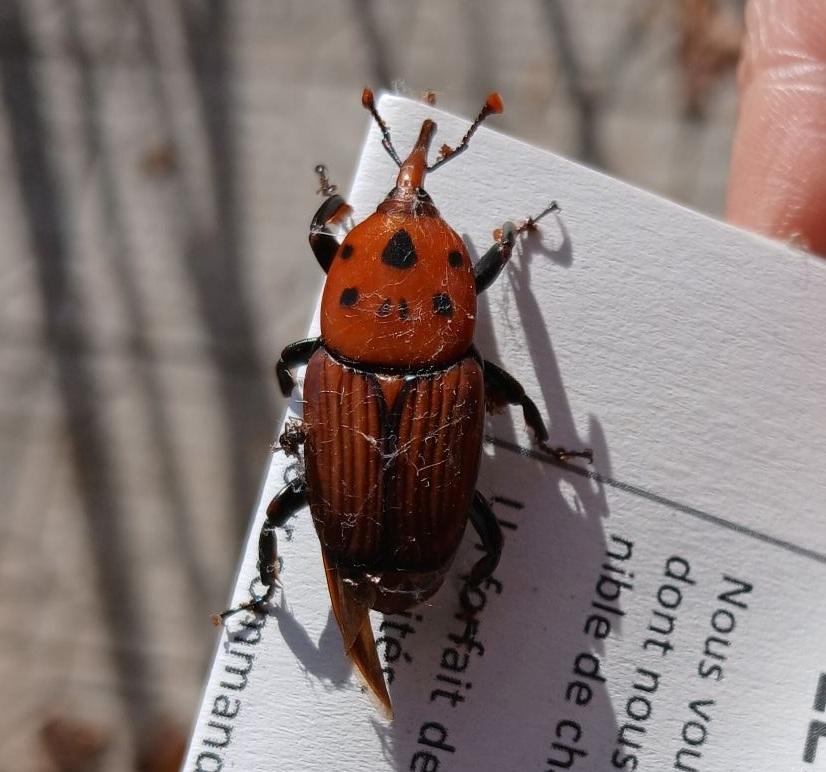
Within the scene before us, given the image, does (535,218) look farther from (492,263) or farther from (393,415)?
(393,415)

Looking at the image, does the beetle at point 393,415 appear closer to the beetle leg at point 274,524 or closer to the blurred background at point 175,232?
the beetle leg at point 274,524

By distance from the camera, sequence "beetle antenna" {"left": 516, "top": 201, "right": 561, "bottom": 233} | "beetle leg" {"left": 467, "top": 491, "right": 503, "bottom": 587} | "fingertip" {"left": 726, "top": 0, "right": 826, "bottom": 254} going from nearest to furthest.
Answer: "beetle leg" {"left": 467, "top": 491, "right": 503, "bottom": 587}, "beetle antenna" {"left": 516, "top": 201, "right": 561, "bottom": 233}, "fingertip" {"left": 726, "top": 0, "right": 826, "bottom": 254}

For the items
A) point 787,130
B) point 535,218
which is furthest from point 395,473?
point 787,130

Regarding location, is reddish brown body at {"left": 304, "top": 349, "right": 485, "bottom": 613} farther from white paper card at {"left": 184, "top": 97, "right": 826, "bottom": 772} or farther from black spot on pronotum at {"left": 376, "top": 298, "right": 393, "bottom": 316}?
white paper card at {"left": 184, "top": 97, "right": 826, "bottom": 772}

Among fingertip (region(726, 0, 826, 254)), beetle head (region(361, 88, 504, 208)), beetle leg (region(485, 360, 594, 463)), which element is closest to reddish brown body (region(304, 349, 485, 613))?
beetle leg (region(485, 360, 594, 463))

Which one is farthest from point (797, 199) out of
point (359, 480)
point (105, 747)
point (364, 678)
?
point (105, 747)

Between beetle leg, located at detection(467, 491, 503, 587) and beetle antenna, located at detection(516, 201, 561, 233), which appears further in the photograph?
beetle antenna, located at detection(516, 201, 561, 233)

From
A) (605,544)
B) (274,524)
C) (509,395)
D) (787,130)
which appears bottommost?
(274,524)
